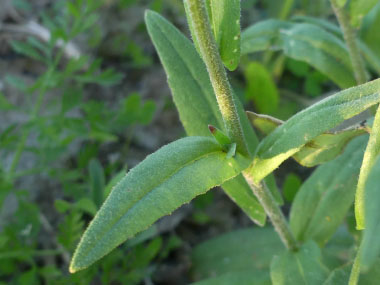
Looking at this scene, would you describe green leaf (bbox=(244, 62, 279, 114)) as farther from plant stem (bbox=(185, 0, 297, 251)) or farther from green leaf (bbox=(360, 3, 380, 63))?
plant stem (bbox=(185, 0, 297, 251))

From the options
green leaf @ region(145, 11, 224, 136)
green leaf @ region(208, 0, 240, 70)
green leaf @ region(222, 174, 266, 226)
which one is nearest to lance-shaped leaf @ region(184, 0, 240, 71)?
green leaf @ region(208, 0, 240, 70)

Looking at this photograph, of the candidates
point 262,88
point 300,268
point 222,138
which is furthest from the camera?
point 262,88

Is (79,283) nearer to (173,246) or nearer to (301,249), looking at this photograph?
(173,246)

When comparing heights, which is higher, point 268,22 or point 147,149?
point 268,22

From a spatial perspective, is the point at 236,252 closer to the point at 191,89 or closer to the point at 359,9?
the point at 191,89

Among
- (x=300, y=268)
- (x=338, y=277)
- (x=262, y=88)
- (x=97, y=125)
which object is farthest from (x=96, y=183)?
(x=262, y=88)

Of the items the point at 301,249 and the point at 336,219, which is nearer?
the point at 301,249

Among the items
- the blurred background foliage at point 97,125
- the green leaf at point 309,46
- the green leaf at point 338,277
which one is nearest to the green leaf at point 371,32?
the blurred background foliage at point 97,125

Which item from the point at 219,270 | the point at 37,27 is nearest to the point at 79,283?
the point at 219,270
